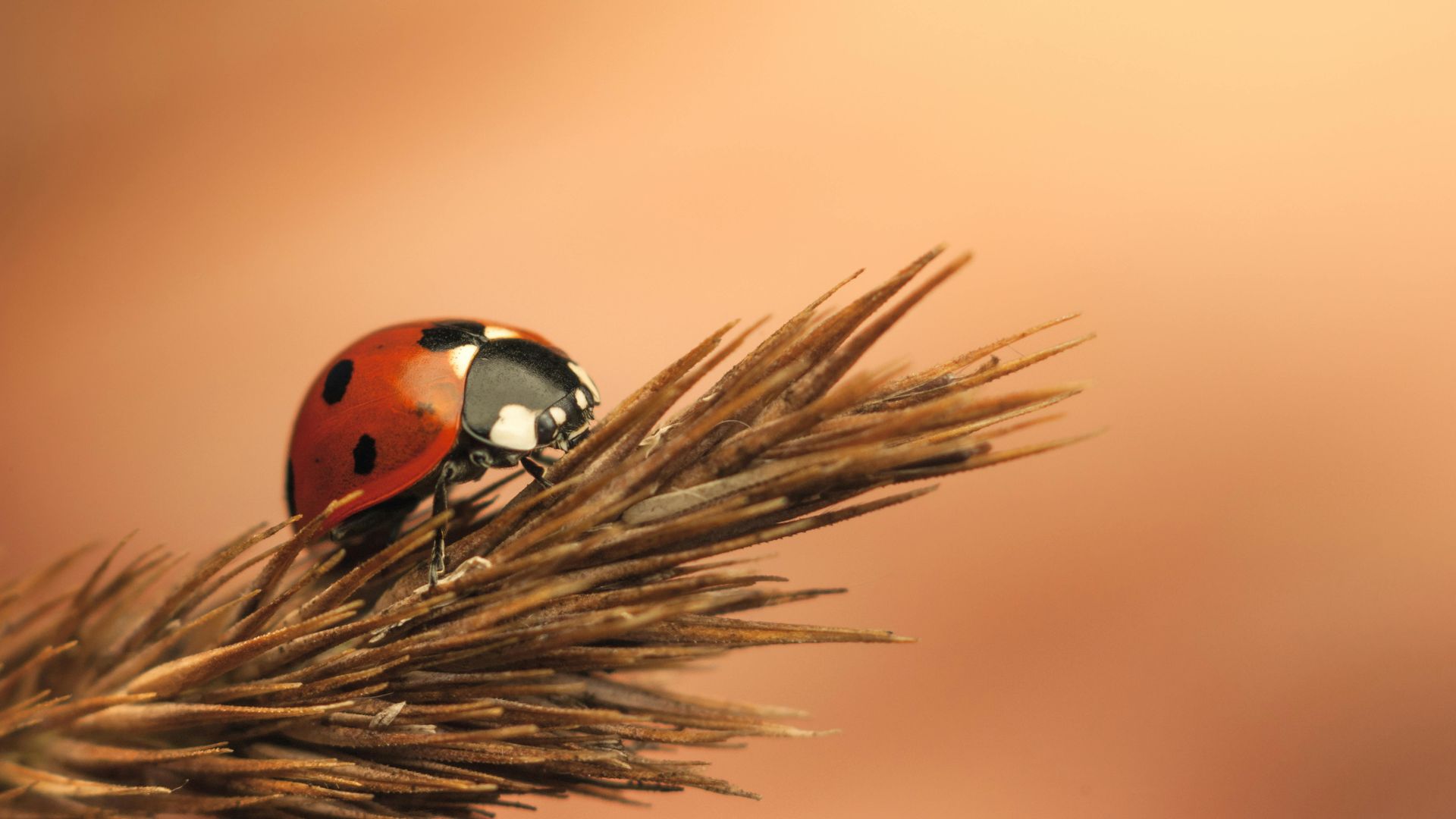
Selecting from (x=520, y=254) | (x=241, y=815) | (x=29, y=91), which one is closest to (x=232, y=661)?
(x=241, y=815)

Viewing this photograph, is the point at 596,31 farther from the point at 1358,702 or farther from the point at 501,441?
the point at 1358,702

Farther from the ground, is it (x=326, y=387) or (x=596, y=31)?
(x=596, y=31)

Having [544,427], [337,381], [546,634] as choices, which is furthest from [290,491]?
[546,634]

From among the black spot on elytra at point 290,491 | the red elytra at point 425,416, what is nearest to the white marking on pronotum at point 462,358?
the red elytra at point 425,416

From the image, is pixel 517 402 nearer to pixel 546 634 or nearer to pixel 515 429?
pixel 515 429

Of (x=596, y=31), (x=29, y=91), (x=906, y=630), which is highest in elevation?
(x=596, y=31)

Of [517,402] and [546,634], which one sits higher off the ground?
[517,402]
